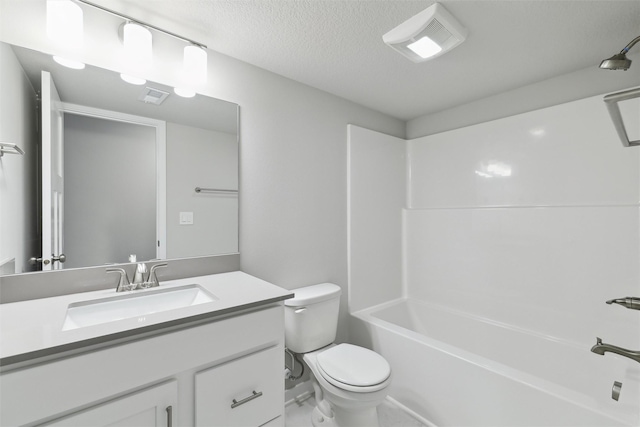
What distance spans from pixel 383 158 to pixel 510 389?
188 cm

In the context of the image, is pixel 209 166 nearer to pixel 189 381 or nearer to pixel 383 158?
pixel 189 381

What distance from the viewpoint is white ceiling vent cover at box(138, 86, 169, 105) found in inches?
57.0

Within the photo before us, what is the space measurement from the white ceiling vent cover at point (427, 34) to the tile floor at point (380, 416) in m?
2.24

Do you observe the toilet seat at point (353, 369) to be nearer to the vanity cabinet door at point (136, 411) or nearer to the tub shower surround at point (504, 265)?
the tub shower surround at point (504, 265)

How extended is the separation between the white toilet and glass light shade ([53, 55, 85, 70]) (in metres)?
1.57

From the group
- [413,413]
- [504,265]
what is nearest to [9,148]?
[413,413]

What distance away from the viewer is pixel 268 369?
1183 mm

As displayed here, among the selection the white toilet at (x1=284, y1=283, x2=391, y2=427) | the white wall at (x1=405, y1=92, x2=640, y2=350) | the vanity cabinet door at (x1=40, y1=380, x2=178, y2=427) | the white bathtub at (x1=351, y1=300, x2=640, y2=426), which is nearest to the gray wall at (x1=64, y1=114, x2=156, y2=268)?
the vanity cabinet door at (x1=40, y1=380, x2=178, y2=427)

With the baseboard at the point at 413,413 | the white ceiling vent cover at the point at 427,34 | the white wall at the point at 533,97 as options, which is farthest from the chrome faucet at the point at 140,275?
the white wall at the point at 533,97

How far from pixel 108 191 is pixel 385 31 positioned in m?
1.62

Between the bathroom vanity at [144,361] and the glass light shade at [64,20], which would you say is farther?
the glass light shade at [64,20]

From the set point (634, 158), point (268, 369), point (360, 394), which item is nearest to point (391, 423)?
point (360, 394)

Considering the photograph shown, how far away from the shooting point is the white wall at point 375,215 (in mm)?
2379

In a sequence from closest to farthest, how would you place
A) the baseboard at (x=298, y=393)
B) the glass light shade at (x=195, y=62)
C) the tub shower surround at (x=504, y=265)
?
the glass light shade at (x=195, y=62), the tub shower surround at (x=504, y=265), the baseboard at (x=298, y=393)
